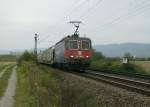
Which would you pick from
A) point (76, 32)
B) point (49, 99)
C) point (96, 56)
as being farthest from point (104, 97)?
point (96, 56)

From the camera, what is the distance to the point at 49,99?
14984 mm

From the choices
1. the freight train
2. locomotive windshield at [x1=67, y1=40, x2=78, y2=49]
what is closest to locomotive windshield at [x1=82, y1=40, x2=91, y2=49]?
the freight train

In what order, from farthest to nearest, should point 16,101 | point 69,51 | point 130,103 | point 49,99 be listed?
point 69,51 → point 16,101 → point 49,99 → point 130,103

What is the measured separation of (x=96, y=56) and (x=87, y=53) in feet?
100

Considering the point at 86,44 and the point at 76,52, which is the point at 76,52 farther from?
the point at 86,44

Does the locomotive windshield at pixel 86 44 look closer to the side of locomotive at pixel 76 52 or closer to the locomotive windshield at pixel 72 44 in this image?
the side of locomotive at pixel 76 52

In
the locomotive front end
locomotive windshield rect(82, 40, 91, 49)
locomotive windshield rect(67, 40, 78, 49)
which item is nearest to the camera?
the locomotive front end

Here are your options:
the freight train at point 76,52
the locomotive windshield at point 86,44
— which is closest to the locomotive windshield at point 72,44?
the freight train at point 76,52

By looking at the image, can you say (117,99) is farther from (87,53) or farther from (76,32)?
(76,32)

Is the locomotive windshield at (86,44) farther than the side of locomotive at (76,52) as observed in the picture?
Yes

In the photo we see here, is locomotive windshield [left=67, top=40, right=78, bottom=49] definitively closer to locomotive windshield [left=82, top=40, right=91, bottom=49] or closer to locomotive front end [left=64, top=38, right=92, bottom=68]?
locomotive front end [left=64, top=38, right=92, bottom=68]

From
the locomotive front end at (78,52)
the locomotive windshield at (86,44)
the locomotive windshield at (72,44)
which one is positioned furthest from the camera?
the locomotive windshield at (86,44)

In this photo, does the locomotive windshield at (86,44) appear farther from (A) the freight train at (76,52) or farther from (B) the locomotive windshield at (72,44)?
(B) the locomotive windshield at (72,44)

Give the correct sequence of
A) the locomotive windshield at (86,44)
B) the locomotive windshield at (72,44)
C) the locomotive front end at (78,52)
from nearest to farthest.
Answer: the locomotive front end at (78,52), the locomotive windshield at (72,44), the locomotive windshield at (86,44)
